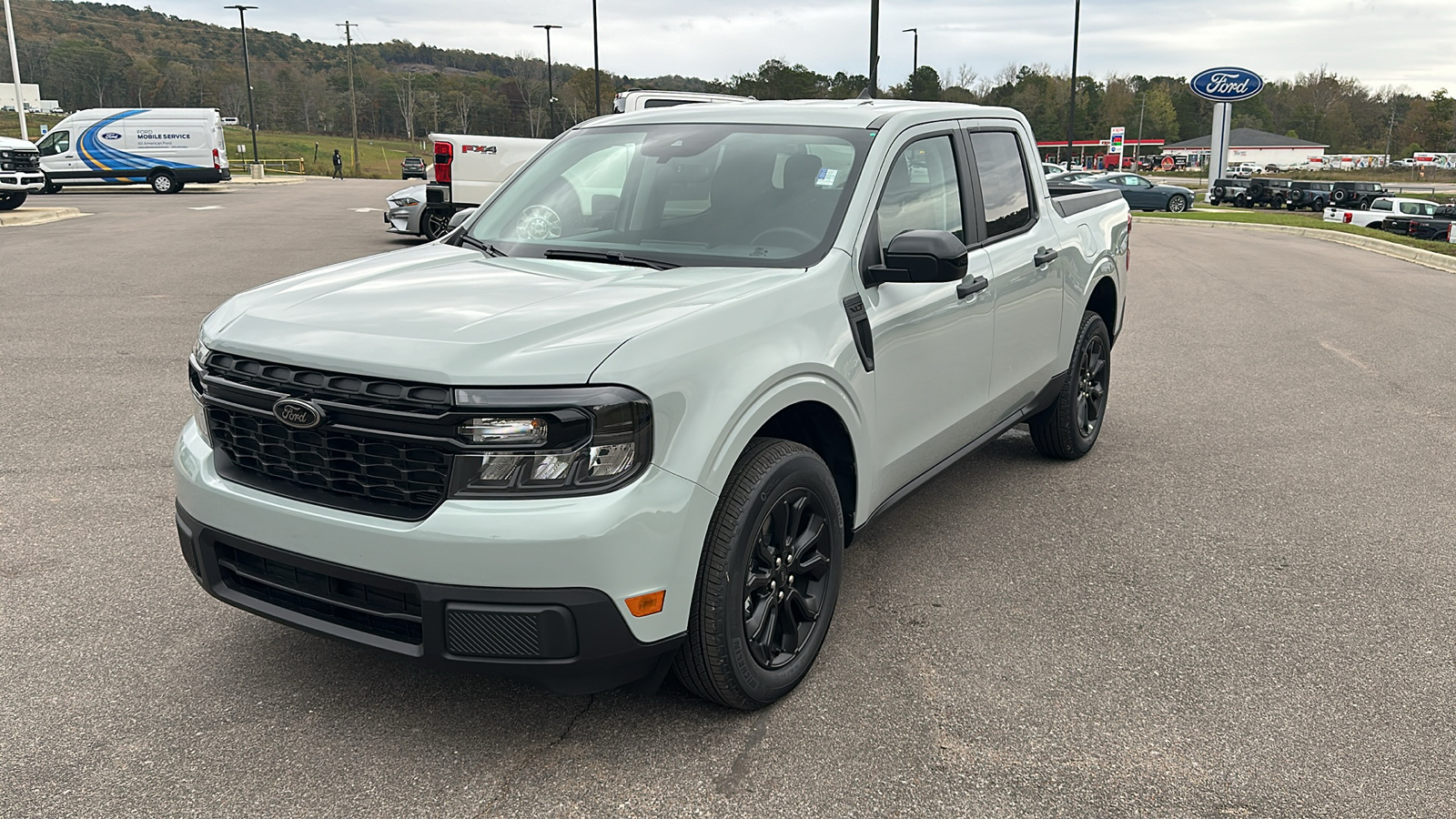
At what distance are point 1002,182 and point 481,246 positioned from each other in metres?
2.35

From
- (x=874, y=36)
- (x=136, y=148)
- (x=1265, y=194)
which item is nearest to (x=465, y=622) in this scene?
(x=874, y=36)

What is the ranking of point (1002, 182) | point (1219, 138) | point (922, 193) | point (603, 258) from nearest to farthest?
point (603, 258) → point (922, 193) → point (1002, 182) → point (1219, 138)

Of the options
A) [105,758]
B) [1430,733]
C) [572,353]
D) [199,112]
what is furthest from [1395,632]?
[199,112]

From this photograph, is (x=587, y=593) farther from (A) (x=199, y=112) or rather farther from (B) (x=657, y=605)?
(A) (x=199, y=112)

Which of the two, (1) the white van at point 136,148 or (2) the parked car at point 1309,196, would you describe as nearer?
(1) the white van at point 136,148

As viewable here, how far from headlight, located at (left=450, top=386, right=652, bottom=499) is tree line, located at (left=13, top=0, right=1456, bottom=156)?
9703 centimetres

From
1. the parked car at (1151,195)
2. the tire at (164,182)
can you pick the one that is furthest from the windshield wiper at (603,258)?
the parked car at (1151,195)

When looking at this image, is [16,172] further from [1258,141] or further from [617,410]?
[1258,141]

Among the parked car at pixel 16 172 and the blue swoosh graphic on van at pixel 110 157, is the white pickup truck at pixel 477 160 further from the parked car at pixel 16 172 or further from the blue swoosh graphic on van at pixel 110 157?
Answer: the blue swoosh graphic on van at pixel 110 157

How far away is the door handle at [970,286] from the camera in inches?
167

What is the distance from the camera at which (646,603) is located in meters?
2.76

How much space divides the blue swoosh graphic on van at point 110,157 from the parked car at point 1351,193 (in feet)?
129

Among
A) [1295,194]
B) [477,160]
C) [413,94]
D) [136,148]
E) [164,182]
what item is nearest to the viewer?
[477,160]

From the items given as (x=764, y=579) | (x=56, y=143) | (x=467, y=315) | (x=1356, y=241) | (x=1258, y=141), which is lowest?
(x=1356, y=241)
